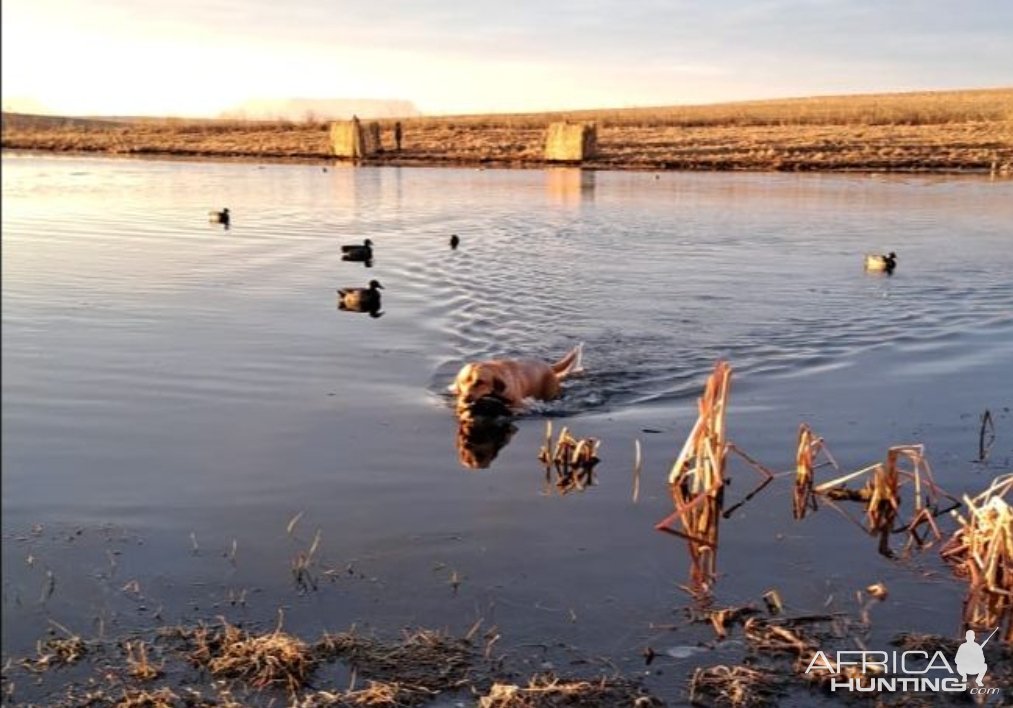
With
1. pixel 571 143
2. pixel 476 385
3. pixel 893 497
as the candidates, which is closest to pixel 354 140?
pixel 571 143

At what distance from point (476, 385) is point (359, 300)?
5306 mm

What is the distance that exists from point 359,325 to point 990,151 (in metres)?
43.1

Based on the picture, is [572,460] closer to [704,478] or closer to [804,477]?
[704,478]

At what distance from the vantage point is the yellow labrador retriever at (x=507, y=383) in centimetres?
922

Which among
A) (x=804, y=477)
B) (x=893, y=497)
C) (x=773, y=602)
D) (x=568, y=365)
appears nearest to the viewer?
(x=773, y=602)

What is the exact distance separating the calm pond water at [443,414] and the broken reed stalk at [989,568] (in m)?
0.14

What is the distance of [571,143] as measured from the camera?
163 ft

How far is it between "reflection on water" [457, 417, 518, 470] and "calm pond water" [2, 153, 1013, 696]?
0.27ft

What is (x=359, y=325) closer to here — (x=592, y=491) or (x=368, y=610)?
(x=592, y=491)

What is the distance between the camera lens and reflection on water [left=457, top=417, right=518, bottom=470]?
8262 mm

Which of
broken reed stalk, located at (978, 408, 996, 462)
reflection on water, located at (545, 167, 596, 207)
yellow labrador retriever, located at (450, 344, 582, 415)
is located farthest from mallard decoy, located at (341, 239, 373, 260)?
reflection on water, located at (545, 167, 596, 207)

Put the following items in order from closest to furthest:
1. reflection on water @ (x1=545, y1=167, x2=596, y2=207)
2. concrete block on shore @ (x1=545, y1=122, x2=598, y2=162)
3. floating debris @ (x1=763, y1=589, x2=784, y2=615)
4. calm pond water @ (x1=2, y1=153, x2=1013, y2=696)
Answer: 1. floating debris @ (x1=763, y1=589, x2=784, y2=615)
2. calm pond water @ (x1=2, y1=153, x2=1013, y2=696)
3. reflection on water @ (x1=545, y1=167, x2=596, y2=207)
4. concrete block on shore @ (x1=545, y1=122, x2=598, y2=162)

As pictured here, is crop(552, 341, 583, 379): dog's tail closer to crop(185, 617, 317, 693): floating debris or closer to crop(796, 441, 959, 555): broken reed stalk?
crop(796, 441, 959, 555): broken reed stalk

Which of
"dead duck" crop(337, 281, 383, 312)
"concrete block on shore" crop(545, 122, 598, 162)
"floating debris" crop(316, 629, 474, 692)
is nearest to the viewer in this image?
"floating debris" crop(316, 629, 474, 692)
